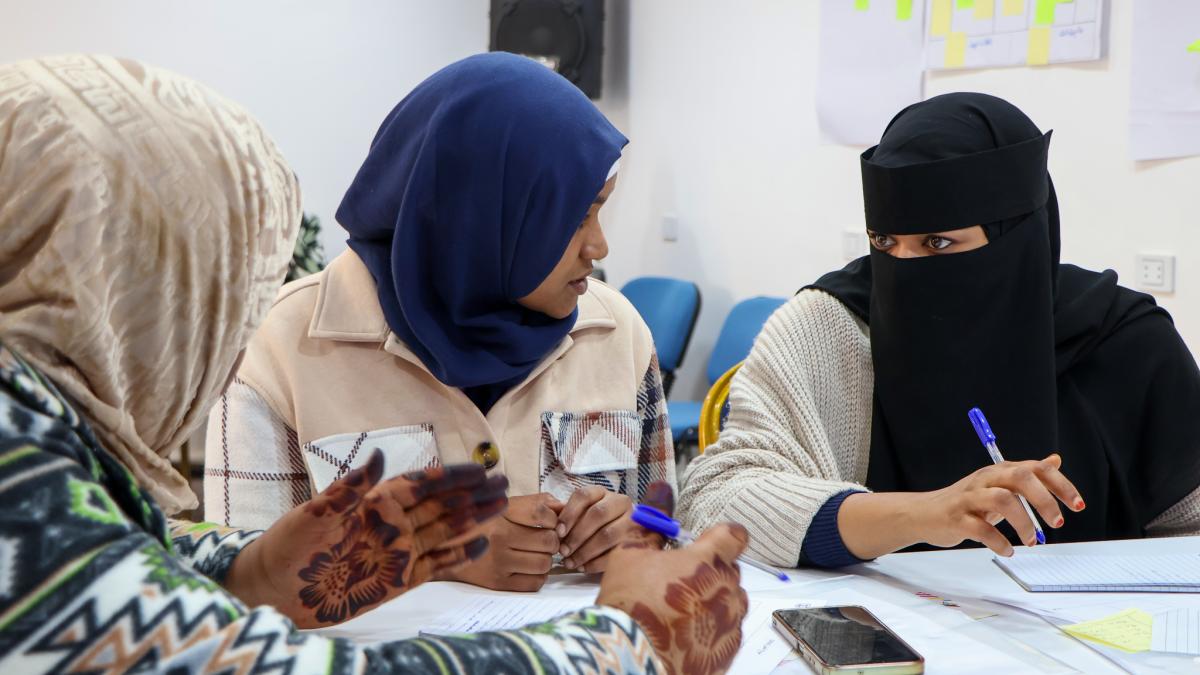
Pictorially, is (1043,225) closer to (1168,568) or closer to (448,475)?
(1168,568)

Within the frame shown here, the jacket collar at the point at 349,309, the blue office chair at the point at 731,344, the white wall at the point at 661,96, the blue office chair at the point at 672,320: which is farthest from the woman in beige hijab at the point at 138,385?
the blue office chair at the point at 672,320

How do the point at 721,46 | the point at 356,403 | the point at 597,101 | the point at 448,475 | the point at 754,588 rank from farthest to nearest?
the point at 597,101
the point at 721,46
the point at 356,403
the point at 754,588
the point at 448,475

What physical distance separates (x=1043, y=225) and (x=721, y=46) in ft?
8.79

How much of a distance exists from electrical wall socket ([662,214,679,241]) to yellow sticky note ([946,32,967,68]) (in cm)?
154

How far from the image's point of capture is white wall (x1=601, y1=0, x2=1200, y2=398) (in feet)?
8.87

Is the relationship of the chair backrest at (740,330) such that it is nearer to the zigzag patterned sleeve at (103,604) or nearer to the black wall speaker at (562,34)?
the black wall speaker at (562,34)

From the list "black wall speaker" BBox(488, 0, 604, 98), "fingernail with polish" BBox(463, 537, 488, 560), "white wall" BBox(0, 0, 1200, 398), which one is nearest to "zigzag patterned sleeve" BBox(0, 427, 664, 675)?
"fingernail with polish" BBox(463, 537, 488, 560)

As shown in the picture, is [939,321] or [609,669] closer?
[609,669]

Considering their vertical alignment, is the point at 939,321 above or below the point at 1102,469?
above

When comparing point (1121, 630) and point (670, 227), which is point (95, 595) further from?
point (670, 227)

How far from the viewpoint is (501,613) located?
3.92 feet

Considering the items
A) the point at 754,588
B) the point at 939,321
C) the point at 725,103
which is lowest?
the point at 754,588

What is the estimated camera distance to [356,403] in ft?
5.08

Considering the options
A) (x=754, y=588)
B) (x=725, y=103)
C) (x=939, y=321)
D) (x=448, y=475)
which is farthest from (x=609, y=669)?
(x=725, y=103)
